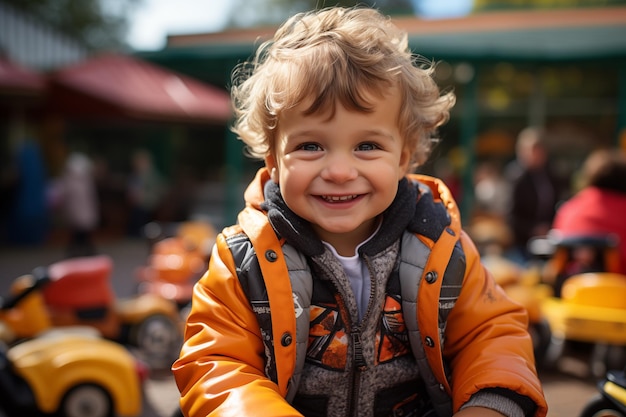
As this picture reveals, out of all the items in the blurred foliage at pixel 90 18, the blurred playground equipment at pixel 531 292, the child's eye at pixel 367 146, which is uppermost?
the blurred foliage at pixel 90 18

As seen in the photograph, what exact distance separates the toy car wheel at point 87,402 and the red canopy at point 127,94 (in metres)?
9.50

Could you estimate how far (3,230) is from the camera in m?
12.4

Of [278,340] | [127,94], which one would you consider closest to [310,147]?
[278,340]

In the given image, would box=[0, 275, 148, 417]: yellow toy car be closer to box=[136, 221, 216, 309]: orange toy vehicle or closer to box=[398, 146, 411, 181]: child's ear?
box=[136, 221, 216, 309]: orange toy vehicle

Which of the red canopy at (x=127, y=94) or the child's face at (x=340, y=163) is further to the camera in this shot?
the red canopy at (x=127, y=94)

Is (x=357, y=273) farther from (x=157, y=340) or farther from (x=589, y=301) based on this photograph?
(x=157, y=340)

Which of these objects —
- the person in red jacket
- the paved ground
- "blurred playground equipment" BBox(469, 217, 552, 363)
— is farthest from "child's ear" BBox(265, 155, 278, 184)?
the person in red jacket

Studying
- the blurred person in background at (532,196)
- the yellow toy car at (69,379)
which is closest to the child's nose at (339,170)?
the yellow toy car at (69,379)

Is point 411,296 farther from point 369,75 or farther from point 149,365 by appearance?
point 149,365

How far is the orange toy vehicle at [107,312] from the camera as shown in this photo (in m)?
4.68

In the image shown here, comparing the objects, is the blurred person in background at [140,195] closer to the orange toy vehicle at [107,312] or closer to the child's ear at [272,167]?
the orange toy vehicle at [107,312]

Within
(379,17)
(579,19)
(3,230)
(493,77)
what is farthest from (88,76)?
(379,17)

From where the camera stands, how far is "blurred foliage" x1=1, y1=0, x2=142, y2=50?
2845cm

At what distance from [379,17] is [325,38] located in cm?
33
